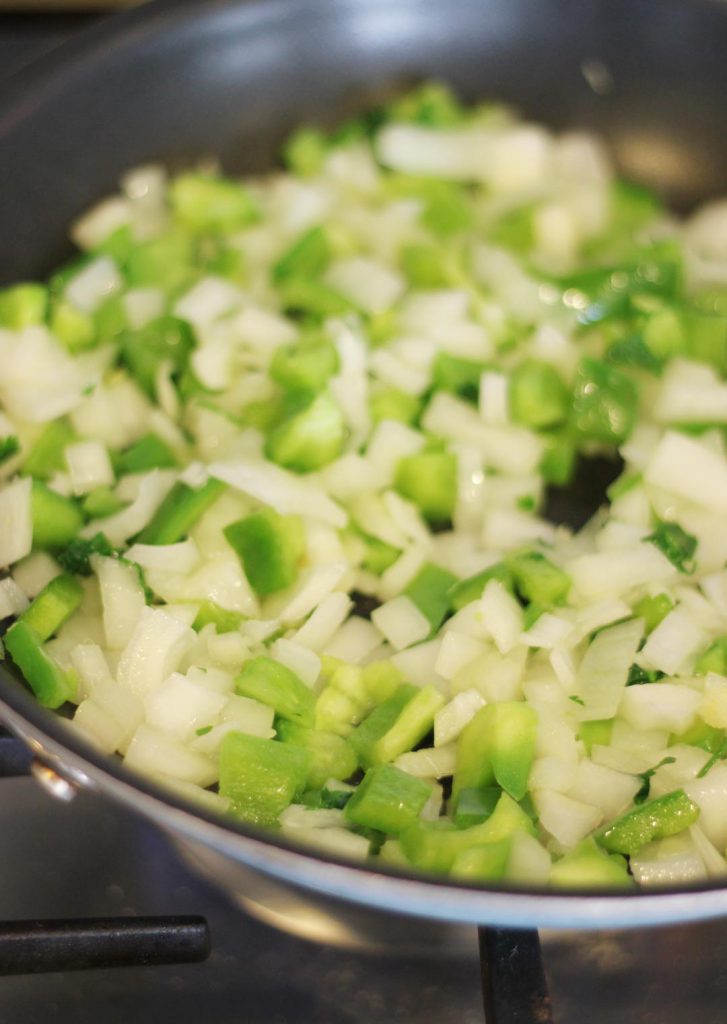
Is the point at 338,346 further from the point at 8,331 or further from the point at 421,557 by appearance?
the point at 8,331

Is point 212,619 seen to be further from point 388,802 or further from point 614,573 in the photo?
point 614,573

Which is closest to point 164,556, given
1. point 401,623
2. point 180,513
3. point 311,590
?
point 180,513

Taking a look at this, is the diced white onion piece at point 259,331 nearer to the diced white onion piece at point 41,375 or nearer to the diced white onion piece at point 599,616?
the diced white onion piece at point 41,375

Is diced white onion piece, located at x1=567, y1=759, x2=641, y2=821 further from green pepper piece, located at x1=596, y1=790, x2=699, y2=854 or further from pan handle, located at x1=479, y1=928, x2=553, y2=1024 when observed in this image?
pan handle, located at x1=479, y1=928, x2=553, y2=1024

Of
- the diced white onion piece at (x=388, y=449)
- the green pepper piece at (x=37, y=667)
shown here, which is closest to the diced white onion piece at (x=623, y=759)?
the diced white onion piece at (x=388, y=449)

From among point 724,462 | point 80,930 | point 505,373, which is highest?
point 80,930

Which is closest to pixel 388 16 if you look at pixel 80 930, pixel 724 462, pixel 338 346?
pixel 338 346
